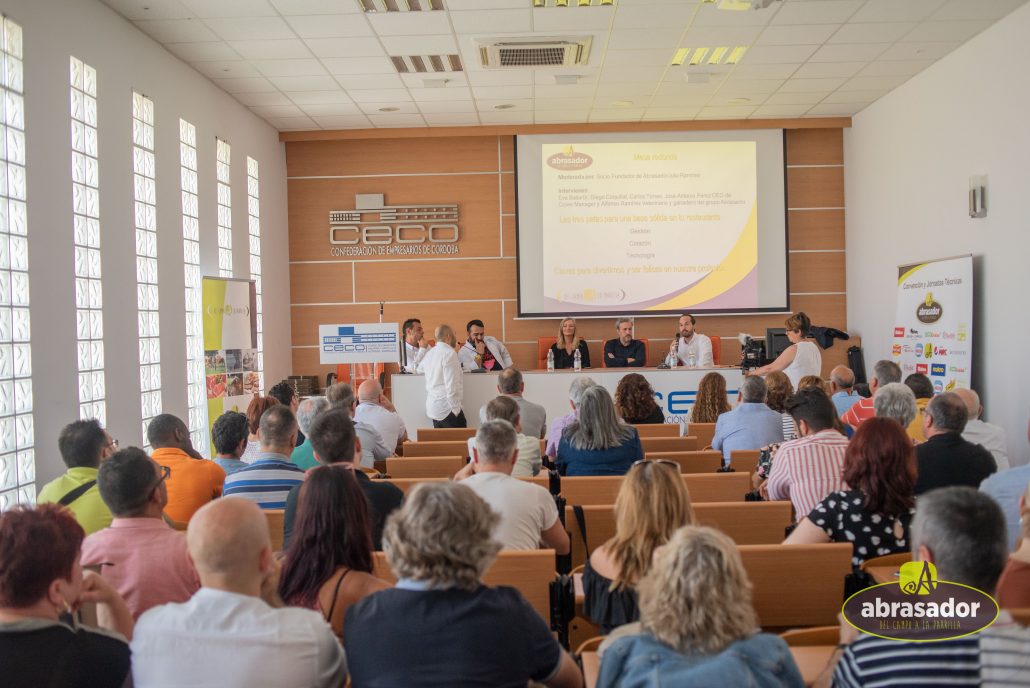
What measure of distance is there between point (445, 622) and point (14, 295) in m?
4.71

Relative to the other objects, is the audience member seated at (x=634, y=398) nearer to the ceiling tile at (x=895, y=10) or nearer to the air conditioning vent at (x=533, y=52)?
the air conditioning vent at (x=533, y=52)

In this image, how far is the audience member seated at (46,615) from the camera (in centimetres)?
180

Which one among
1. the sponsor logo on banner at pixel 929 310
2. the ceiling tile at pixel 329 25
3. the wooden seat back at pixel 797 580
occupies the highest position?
the ceiling tile at pixel 329 25

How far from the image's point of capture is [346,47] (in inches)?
307

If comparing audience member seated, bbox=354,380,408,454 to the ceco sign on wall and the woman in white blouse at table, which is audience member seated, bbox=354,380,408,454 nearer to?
the woman in white blouse at table

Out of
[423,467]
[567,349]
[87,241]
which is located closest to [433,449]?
[423,467]

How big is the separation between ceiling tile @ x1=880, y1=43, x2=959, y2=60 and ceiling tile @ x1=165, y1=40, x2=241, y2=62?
6294mm

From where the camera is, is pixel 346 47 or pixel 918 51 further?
pixel 918 51

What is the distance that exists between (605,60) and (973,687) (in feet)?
24.8

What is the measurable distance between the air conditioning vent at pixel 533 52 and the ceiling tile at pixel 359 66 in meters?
0.97

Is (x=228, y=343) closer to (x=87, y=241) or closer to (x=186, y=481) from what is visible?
(x=87, y=241)

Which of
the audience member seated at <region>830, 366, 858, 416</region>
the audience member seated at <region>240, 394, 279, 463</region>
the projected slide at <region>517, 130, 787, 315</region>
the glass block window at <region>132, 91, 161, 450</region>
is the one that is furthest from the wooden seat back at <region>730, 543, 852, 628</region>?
the projected slide at <region>517, 130, 787, 315</region>

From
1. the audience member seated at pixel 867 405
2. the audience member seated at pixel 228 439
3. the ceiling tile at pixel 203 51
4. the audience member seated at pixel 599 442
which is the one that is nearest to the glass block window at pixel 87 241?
the ceiling tile at pixel 203 51

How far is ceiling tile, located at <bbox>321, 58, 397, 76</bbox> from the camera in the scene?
8.18 meters
